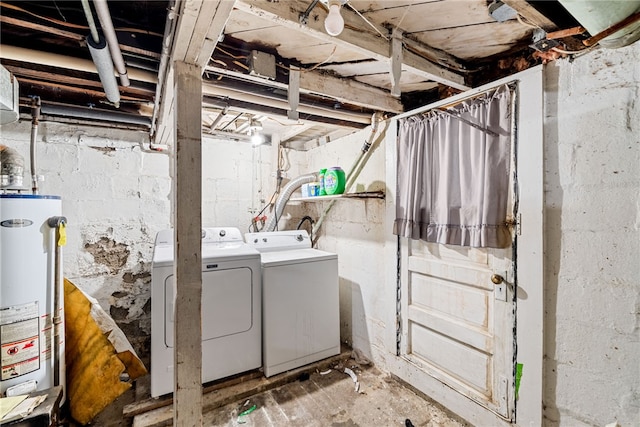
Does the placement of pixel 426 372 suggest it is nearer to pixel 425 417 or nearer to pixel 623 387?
pixel 425 417

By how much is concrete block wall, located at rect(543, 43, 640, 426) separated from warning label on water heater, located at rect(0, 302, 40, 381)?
287cm

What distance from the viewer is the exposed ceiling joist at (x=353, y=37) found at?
106 centimetres

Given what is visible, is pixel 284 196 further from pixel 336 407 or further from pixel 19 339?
pixel 19 339

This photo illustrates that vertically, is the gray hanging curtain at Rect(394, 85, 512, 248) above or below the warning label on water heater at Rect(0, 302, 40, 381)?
above

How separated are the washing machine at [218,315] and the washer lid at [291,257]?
0.41 feet

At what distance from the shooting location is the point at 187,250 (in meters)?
1.12

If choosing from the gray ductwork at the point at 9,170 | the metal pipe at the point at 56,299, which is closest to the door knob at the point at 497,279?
the metal pipe at the point at 56,299

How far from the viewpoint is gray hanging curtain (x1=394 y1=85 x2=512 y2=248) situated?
61.1 inches

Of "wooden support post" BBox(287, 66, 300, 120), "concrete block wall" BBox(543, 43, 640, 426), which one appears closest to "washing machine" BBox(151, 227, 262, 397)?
"wooden support post" BBox(287, 66, 300, 120)

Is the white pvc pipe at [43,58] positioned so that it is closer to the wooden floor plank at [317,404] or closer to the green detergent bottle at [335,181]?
the green detergent bottle at [335,181]

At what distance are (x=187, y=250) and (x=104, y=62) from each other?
92cm

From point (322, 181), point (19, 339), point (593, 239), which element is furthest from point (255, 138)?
point (593, 239)

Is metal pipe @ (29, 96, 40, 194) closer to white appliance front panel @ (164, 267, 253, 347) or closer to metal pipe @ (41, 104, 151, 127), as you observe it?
metal pipe @ (41, 104, 151, 127)

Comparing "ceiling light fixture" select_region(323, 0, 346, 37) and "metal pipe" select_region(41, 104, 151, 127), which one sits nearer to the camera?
"ceiling light fixture" select_region(323, 0, 346, 37)
